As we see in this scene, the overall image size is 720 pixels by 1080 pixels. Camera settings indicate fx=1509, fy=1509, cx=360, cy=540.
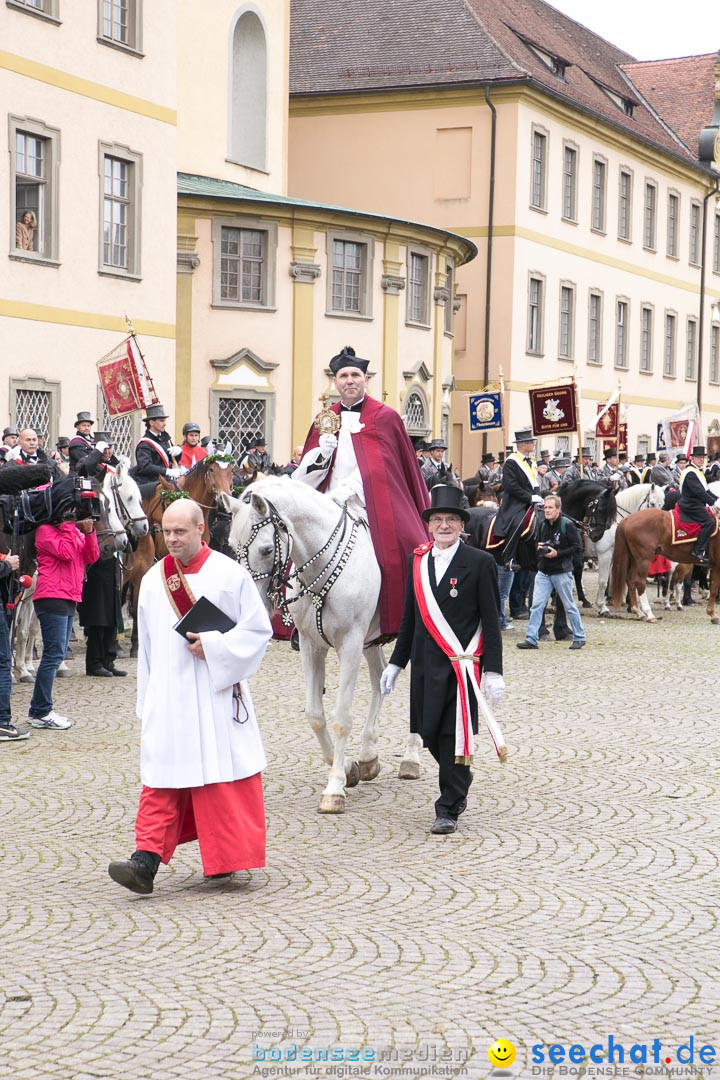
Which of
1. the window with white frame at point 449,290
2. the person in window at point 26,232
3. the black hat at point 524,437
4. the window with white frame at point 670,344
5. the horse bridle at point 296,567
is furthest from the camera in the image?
→ the window with white frame at point 670,344

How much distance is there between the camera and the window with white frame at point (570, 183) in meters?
44.3

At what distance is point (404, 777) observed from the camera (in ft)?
30.4

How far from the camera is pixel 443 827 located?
7789 millimetres

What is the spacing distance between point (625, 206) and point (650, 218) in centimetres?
239

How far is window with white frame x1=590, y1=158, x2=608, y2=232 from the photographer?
153 feet

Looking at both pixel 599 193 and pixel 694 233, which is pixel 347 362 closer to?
pixel 599 193

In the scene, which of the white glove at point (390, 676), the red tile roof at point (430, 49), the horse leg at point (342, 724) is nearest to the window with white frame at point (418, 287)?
the red tile roof at point (430, 49)

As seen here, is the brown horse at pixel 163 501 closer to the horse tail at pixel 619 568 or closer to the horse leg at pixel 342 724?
the horse leg at pixel 342 724

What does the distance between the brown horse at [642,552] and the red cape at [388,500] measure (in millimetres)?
10952

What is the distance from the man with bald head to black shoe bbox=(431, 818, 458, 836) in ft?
4.42

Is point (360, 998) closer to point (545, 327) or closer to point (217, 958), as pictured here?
point (217, 958)

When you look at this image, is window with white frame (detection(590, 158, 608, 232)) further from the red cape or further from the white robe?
the white robe

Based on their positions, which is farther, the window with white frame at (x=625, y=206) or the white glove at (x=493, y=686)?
the window with white frame at (x=625, y=206)

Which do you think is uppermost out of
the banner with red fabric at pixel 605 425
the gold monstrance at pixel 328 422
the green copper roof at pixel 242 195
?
the green copper roof at pixel 242 195
